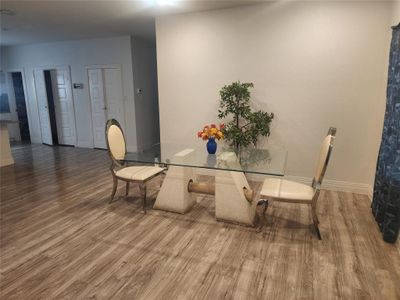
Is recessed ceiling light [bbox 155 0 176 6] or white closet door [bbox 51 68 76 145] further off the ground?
recessed ceiling light [bbox 155 0 176 6]

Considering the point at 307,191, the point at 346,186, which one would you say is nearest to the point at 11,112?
the point at 307,191

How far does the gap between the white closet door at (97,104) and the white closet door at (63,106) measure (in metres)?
0.66

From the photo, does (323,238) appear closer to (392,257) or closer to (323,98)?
(392,257)

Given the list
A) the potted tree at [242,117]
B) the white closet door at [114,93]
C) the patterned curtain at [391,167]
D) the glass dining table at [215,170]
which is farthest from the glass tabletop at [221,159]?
the white closet door at [114,93]

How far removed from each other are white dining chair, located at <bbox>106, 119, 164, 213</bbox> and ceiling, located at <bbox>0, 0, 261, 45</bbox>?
1.74 metres

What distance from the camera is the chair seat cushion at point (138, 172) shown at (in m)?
3.08

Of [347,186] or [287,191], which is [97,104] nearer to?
[287,191]

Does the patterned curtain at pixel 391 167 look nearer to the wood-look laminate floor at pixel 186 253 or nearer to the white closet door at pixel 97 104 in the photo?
the wood-look laminate floor at pixel 186 253

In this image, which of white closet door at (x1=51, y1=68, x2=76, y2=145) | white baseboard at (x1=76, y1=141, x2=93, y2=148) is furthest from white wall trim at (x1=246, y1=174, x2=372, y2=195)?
white closet door at (x1=51, y1=68, x2=76, y2=145)

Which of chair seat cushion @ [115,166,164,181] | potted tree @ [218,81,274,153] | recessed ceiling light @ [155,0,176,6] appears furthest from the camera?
potted tree @ [218,81,274,153]

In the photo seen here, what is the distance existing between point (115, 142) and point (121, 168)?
1.16ft

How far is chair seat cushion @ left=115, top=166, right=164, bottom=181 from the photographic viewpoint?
3.08m

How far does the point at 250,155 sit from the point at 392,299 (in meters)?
1.69

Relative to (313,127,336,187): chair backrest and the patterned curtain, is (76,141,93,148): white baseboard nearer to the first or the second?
(313,127,336,187): chair backrest
